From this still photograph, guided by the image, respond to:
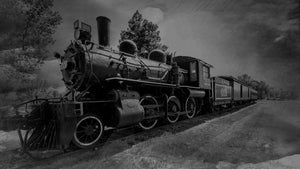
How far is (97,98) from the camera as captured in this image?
524 cm

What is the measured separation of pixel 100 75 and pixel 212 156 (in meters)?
3.69

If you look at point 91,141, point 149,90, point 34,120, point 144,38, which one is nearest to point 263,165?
point 91,141

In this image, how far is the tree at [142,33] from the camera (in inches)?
1029

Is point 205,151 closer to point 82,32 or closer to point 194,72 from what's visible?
point 82,32

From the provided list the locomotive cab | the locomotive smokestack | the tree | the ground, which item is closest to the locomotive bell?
the locomotive smokestack

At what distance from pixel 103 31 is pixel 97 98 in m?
2.46

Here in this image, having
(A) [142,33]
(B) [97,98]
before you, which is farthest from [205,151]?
(A) [142,33]

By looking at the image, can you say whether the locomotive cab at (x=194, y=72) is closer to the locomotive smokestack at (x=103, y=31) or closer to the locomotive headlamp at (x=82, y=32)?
the locomotive smokestack at (x=103, y=31)

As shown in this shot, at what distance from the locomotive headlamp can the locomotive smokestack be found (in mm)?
777

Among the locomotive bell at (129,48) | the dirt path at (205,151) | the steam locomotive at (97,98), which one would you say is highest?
the locomotive bell at (129,48)

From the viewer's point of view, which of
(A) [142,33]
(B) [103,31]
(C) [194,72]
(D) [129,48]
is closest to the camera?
(B) [103,31]

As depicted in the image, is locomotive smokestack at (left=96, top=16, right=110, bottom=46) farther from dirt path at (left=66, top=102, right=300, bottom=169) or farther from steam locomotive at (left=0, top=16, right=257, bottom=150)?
dirt path at (left=66, top=102, right=300, bottom=169)

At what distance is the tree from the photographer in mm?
26125

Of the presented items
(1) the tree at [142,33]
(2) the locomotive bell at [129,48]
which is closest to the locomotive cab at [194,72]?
(2) the locomotive bell at [129,48]
